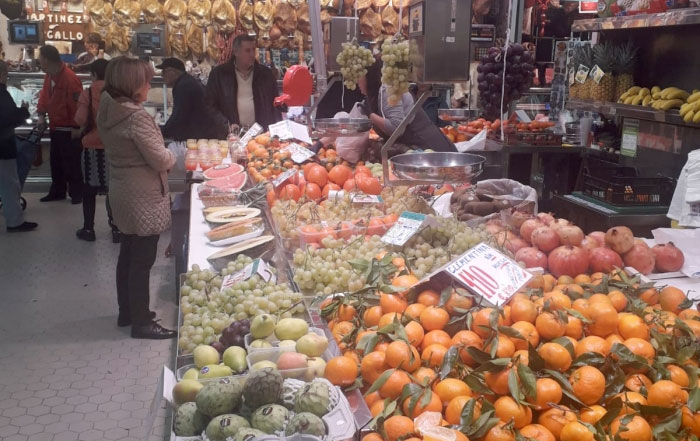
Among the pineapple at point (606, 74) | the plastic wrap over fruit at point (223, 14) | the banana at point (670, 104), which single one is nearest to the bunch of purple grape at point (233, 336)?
the banana at point (670, 104)

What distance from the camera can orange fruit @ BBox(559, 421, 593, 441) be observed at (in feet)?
4.51

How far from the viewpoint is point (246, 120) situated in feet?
20.6

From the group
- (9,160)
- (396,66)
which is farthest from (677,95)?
(9,160)

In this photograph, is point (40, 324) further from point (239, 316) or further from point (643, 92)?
point (643, 92)

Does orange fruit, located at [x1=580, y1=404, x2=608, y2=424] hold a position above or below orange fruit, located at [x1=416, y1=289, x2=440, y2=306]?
below

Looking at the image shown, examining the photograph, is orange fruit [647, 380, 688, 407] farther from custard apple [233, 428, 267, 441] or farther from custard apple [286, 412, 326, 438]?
custard apple [233, 428, 267, 441]

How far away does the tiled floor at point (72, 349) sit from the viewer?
10.6ft

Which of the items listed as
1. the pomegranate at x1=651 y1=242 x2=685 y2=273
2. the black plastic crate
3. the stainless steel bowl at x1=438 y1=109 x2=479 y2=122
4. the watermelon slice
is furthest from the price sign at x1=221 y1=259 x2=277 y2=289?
the stainless steel bowl at x1=438 y1=109 x2=479 y2=122

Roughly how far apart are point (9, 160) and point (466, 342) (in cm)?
632

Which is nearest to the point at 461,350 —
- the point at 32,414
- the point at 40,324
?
the point at 32,414

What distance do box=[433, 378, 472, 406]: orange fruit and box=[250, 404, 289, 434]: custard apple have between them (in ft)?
1.29

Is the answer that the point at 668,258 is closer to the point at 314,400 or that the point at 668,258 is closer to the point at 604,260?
the point at 604,260

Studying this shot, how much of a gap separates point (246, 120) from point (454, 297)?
480 centimetres

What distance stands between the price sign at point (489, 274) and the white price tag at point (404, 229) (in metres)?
0.42
